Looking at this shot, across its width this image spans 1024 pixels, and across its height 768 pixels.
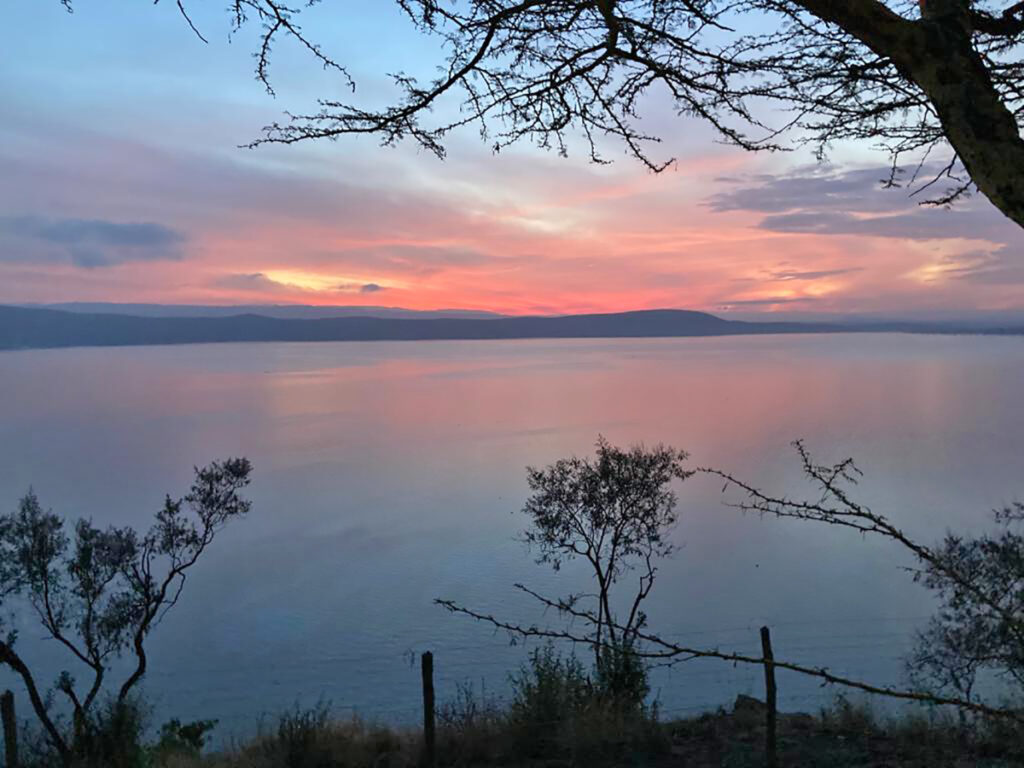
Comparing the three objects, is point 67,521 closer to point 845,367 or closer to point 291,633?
point 291,633

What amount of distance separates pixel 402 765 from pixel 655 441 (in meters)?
45.5

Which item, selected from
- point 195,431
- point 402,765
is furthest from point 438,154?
point 195,431

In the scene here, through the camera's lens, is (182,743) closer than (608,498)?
Yes

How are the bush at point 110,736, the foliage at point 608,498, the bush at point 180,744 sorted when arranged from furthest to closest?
the foliage at point 608,498
the bush at point 180,744
the bush at point 110,736

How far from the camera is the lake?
2231 centimetres

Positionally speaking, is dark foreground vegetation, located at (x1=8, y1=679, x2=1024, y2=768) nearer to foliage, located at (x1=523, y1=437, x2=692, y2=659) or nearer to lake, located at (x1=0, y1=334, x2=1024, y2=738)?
lake, located at (x1=0, y1=334, x2=1024, y2=738)

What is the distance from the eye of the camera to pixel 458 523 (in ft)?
119

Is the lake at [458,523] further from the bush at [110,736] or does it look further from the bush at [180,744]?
the bush at [110,736]

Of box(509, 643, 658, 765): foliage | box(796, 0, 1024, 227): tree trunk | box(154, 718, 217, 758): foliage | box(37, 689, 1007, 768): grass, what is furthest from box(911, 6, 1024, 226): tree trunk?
box(154, 718, 217, 758): foliage

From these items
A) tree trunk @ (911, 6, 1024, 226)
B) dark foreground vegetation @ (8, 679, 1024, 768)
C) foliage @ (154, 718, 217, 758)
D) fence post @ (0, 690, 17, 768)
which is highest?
tree trunk @ (911, 6, 1024, 226)

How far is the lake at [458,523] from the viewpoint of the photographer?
2231 centimetres

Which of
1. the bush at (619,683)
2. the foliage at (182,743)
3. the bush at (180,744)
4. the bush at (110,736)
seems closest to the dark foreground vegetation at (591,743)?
the bush at (619,683)

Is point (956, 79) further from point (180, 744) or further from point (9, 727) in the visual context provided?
point (180, 744)

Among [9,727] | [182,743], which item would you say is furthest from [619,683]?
[9,727]
